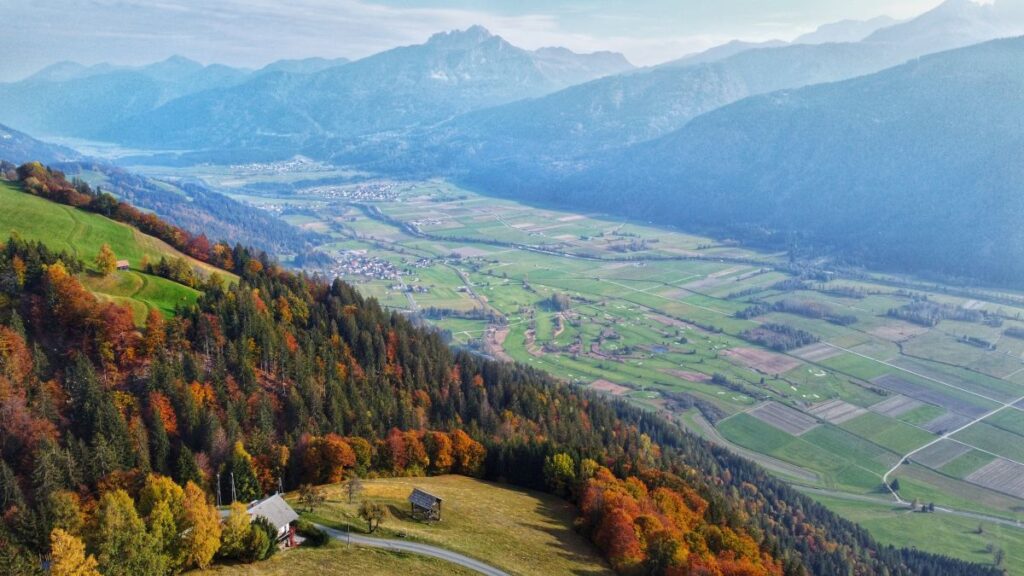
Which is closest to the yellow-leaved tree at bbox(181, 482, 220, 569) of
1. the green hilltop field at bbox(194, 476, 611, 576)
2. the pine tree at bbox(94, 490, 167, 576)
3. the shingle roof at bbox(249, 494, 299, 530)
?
the green hilltop field at bbox(194, 476, 611, 576)

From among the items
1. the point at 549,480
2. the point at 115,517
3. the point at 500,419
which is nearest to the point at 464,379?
the point at 500,419

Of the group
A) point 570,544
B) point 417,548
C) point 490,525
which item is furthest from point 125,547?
point 570,544

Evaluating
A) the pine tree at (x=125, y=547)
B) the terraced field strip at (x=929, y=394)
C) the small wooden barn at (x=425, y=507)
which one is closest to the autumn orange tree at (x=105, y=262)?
the pine tree at (x=125, y=547)

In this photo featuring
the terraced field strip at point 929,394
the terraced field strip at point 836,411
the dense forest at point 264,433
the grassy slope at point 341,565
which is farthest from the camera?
the terraced field strip at point 929,394

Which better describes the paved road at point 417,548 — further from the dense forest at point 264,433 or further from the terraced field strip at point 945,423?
the terraced field strip at point 945,423

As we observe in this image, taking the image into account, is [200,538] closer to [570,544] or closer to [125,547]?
[125,547]

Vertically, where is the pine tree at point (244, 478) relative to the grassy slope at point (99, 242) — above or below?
below
